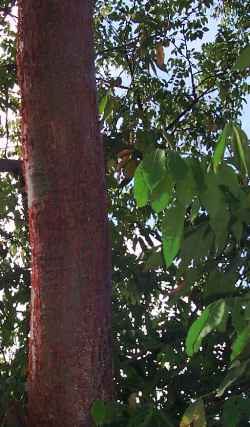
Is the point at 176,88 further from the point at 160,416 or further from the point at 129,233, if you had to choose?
the point at 160,416

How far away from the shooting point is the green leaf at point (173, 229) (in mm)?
1317

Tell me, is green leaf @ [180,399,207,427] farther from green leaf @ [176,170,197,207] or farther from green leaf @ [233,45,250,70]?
green leaf @ [233,45,250,70]

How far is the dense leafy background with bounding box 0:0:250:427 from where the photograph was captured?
1.37 m

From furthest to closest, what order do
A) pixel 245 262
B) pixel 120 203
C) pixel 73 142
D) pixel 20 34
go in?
pixel 120 203 → pixel 20 34 → pixel 73 142 → pixel 245 262

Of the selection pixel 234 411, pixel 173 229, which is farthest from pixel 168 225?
pixel 234 411

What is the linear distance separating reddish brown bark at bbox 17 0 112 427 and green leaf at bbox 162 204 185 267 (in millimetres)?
790

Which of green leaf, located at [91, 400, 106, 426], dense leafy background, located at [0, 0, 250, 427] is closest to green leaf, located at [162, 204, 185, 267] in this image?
dense leafy background, located at [0, 0, 250, 427]

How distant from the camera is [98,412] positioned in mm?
1938

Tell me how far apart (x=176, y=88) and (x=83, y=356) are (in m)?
4.14

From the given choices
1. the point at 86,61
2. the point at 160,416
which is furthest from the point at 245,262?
the point at 86,61

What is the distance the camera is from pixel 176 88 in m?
5.87

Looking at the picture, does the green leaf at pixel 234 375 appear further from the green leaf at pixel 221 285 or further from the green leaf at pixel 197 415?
the green leaf at pixel 221 285

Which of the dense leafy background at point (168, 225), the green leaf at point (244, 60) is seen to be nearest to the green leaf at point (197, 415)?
the dense leafy background at point (168, 225)

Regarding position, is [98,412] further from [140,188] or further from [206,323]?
[140,188]
